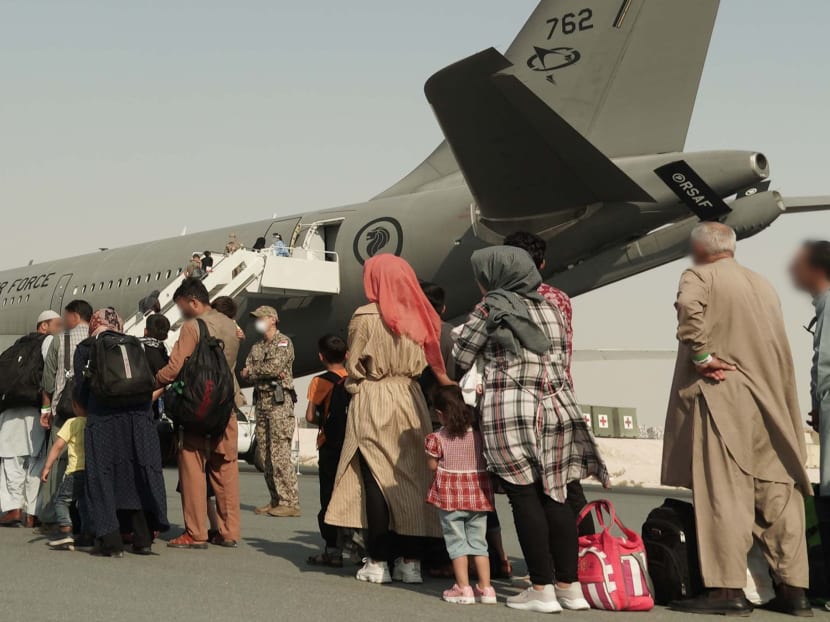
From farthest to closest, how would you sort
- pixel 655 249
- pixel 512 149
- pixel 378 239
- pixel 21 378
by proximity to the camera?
pixel 378 239 → pixel 655 249 → pixel 512 149 → pixel 21 378

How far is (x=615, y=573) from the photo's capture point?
5648 mm

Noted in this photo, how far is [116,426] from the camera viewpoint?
7344 mm

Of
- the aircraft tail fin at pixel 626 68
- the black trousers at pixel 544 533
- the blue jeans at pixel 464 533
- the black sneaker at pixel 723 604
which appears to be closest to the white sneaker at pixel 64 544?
the blue jeans at pixel 464 533

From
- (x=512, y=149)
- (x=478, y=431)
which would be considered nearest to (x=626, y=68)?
(x=512, y=149)

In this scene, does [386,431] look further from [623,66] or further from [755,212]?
[623,66]

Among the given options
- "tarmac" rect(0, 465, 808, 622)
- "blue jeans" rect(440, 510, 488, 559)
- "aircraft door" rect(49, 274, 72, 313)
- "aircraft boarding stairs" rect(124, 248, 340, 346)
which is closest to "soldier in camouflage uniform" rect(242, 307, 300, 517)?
"tarmac" rect(0, 465, 808, 622)

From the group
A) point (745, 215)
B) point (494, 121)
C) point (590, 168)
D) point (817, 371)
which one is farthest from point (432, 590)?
point (745, 215)

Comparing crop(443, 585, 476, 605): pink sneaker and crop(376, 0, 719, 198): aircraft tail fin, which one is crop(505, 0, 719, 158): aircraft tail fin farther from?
crop(443, 585, 476, 605): pink sneaker

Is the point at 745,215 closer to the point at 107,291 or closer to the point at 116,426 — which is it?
the point at 116,426

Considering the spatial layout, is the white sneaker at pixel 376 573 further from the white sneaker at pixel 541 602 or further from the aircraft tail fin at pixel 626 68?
the aircraft tail fin at pixel 626 68

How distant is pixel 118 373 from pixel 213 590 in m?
1.99

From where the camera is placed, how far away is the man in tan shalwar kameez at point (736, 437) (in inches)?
217

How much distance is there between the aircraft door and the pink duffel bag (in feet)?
65.3

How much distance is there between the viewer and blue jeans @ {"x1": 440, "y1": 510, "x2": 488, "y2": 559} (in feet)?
19.0
